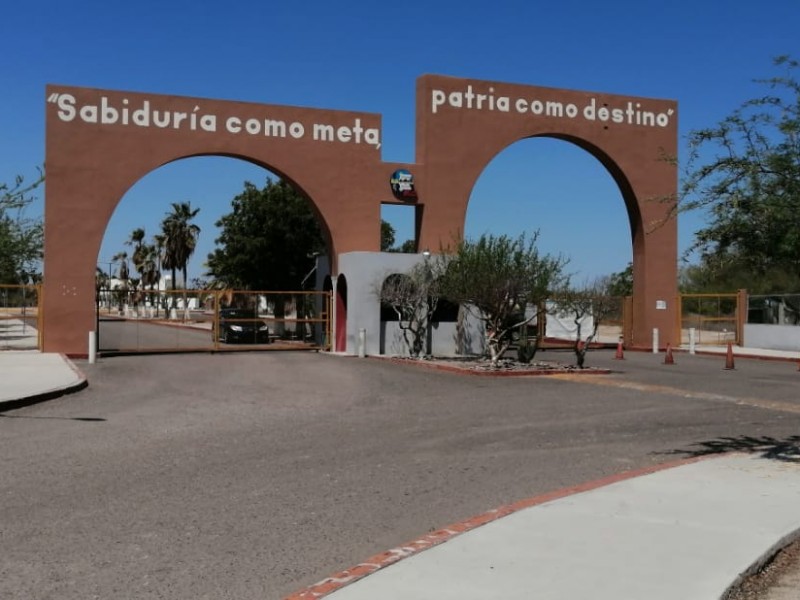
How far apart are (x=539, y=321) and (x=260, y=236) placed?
53.5 feet

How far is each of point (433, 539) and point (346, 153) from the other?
2420cm

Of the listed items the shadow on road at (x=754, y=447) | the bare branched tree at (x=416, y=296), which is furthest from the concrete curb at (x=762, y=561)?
the bare branched tree at (x=416, y=296)

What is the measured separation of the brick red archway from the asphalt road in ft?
27.4

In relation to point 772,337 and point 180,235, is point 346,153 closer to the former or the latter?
point 772,337

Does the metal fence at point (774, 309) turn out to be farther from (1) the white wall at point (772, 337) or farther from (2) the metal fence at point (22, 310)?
(2) the metal fence at point (22, 310)

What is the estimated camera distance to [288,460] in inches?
383

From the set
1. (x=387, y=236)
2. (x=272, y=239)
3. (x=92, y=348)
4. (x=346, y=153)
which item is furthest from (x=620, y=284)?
(x=92, y=348)

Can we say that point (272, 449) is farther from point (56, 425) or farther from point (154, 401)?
point (154, 401)

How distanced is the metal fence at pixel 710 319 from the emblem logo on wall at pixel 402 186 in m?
12.5

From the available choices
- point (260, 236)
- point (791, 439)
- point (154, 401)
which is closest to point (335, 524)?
point (791, 439)

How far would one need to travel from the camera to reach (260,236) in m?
41.8

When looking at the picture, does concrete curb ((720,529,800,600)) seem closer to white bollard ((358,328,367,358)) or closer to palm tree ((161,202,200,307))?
white bollard ((358,328,367,358))

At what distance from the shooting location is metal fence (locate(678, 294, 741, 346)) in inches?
1454

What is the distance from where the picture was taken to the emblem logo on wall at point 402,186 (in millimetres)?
29422
